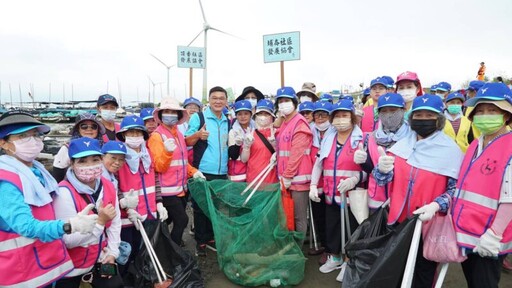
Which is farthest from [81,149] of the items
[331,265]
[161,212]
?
[331,265]

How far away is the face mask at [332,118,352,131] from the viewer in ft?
12.1

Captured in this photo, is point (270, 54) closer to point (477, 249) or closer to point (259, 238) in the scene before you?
point (259, 238)

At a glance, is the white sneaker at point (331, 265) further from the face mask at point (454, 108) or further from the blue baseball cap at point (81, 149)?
the face mask at point (454, 108)

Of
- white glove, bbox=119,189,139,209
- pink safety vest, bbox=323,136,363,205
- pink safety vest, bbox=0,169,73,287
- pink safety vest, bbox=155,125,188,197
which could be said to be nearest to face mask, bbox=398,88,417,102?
pink safety vest, bbox=323,136,363,205

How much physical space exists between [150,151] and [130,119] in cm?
50

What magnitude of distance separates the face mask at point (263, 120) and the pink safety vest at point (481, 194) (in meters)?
2.59

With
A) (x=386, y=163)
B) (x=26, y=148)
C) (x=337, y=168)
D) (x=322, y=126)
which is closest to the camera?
(x=26, y=148)

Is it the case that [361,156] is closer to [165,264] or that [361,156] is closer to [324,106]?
[324,106]

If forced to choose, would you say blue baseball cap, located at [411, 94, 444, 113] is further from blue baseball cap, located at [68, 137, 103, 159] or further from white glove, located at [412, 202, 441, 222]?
blue baseball cap, located at [68, 137, 103, 159]

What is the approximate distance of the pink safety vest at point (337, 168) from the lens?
12.2 feet

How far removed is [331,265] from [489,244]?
205 cm

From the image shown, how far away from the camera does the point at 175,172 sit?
4055 millimetres

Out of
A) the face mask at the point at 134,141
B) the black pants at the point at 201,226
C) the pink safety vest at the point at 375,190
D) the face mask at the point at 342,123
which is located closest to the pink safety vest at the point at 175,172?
the face mask at the point at 134,141

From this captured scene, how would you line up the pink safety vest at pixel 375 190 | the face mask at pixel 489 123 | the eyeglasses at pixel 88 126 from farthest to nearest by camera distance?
the eyeglasses at pixel 88 126 < the pink safety vest at pixel 375 190 < the face mask at pixel 489 123
